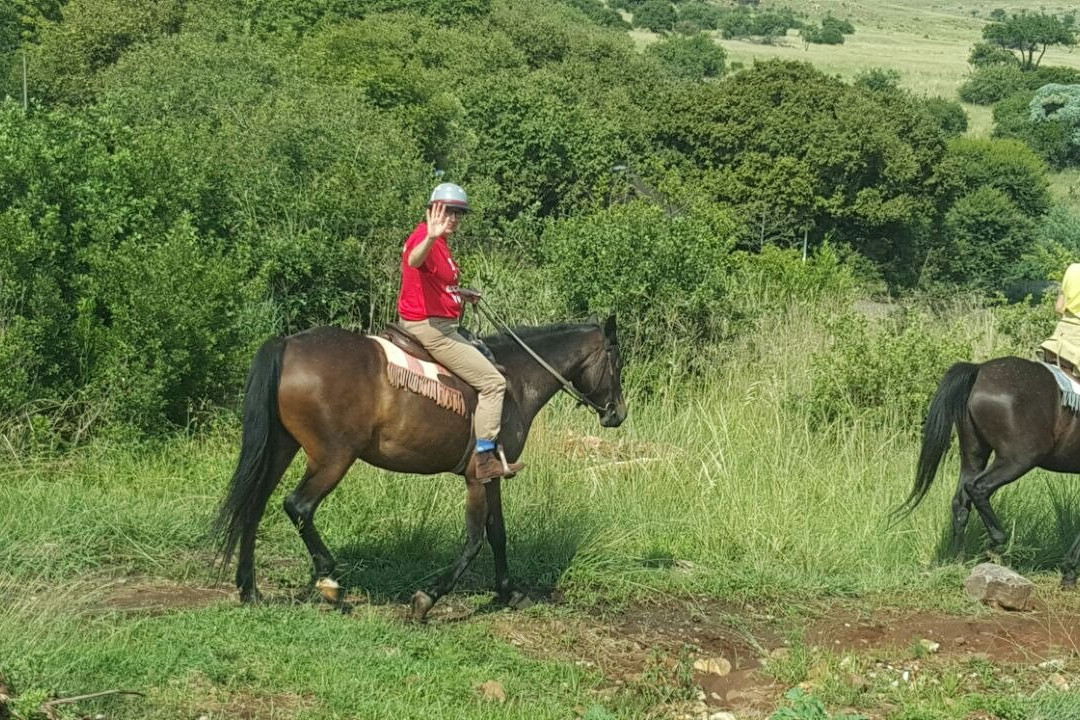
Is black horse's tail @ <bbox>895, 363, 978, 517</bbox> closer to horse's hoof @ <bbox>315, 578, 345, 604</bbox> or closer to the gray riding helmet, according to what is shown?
the gray riding helmet

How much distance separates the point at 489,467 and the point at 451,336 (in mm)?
843

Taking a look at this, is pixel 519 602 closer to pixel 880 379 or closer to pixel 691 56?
pixel 880 379

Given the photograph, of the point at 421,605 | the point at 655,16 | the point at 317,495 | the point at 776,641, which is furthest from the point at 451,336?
the point at 655,16

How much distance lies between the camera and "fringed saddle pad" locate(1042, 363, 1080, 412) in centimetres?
888

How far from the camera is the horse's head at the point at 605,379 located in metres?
8.41

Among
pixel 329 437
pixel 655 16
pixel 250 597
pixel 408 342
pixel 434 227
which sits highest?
pixel 434 227

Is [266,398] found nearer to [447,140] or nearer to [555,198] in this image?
[555,198]

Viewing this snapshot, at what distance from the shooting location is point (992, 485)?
9086mm

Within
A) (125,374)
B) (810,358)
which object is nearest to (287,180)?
(125,374)

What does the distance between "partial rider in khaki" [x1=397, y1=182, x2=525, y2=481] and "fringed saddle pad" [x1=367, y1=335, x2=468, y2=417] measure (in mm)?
97

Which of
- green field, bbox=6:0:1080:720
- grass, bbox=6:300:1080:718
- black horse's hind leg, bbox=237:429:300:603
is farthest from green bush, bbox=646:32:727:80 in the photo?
black horse's hind leg, bbox=237:429:300:603

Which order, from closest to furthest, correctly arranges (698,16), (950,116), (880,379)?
(880,379), (950,116), (698,16)

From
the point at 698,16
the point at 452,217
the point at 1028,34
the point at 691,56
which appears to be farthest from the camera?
the point at 698,16

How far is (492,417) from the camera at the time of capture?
7.64 metres
